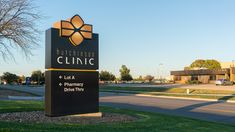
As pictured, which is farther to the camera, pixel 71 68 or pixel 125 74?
pixel 125 74

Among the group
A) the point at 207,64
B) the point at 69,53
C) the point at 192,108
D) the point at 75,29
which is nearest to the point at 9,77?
the point at 207,64

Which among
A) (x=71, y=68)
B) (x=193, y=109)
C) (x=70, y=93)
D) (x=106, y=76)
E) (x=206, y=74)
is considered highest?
(x=206, y=74)

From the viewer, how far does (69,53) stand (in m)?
11.4

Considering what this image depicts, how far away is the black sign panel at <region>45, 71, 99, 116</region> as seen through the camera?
10.8 meters

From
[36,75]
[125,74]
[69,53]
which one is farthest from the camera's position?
[125,74]

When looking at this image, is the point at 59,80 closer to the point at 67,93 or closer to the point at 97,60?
the point at 67,93

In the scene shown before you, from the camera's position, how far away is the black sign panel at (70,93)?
10.8 m

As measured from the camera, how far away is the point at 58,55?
11.0 m

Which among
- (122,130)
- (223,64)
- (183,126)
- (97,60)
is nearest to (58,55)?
(97,60)

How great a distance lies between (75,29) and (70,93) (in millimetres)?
2360

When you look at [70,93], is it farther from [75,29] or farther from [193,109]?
[193,109]

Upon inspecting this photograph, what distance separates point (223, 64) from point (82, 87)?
357ft

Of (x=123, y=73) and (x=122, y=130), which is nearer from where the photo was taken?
(x=122, y=130)

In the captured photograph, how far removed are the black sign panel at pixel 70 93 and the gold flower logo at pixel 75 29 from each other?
4.12 feet
